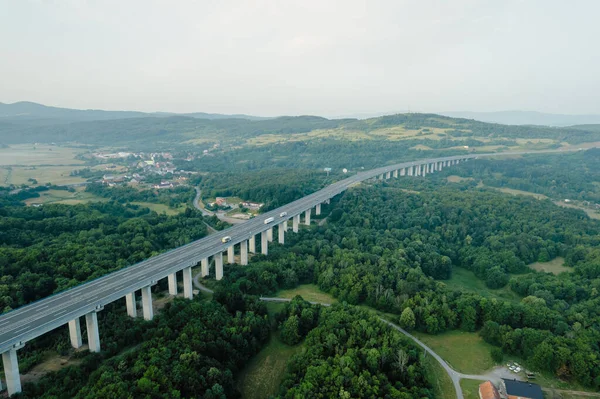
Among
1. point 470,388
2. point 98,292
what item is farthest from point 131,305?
point 470,388

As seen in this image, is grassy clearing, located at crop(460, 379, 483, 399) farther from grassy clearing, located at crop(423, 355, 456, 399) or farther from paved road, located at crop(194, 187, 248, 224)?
paved road, located at crop(194, 187, 248, 224)

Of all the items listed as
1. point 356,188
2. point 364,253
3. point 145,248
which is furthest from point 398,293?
point 356,188

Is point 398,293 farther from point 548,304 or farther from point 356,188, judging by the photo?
point 356,188

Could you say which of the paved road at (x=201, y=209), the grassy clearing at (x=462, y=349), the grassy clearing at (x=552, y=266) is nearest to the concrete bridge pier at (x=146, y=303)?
the grassy clearing at (x=462, y=349)

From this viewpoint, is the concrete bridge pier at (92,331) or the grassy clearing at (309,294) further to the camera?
the grassy clearing at (309,294)

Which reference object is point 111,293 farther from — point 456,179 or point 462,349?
point 456,179

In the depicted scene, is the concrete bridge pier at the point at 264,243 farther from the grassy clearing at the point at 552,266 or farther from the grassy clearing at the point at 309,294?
the grassy clearing at the point at 552,266

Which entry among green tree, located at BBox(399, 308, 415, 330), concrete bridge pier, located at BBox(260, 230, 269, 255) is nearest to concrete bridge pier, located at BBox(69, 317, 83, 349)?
concrete bridge pier, located at BBox(260, 230, 269, 255)
